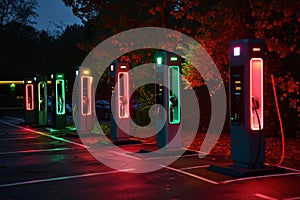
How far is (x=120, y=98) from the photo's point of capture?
1625 centimetres

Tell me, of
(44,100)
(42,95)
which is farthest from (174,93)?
(42,95)

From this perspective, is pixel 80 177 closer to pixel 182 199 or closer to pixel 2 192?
pixel 2 192

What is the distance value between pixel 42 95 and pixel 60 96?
13.2 ft

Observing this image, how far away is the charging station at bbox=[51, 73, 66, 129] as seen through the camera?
21844 mm

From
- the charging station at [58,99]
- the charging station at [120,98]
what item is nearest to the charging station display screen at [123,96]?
the charging station at [120,98]

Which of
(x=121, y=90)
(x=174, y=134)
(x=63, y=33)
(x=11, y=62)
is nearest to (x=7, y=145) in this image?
(x=121, y=90)

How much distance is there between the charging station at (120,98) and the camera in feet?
52.4

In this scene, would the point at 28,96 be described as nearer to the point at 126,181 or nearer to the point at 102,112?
the point at 102,112

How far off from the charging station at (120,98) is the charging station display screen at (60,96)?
20.5ft

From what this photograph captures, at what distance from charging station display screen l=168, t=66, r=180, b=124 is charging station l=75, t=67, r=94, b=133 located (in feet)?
24.7

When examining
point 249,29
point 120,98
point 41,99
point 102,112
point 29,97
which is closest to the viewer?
point 249,29

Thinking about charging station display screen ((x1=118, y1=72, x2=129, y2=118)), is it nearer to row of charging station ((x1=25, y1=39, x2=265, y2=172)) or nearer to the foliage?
row of charging station ((x1=25, y1=39, x2=265, y2=172))

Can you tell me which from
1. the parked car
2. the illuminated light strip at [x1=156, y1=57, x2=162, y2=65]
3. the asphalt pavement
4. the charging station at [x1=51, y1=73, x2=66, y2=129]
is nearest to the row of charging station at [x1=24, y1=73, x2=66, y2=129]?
the charging station at [x1=51, y1=73, x2=66, y2=129]

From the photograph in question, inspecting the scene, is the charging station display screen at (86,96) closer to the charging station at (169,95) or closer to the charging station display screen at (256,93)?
the charging station at (169,95)
